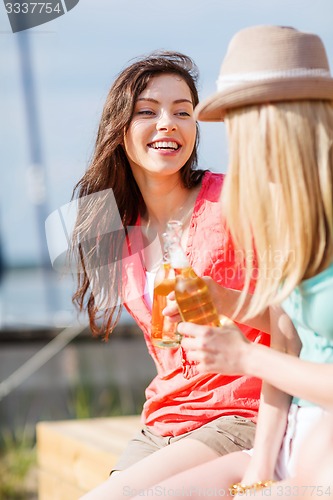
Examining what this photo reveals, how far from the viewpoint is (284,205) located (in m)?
1.72

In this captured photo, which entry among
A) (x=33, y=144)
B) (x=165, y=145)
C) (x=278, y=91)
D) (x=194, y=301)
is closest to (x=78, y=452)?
(x=165, y=145)

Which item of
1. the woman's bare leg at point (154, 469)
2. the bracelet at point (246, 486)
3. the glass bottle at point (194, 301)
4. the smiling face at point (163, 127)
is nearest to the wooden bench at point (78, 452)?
the woman's bare leg at point (154, 469)

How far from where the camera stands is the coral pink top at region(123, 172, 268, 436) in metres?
2.27

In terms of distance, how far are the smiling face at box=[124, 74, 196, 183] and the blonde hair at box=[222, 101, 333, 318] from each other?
62 cm

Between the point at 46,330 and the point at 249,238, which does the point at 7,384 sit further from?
the point at 249,238

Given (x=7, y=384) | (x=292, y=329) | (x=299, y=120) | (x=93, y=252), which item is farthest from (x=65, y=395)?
(x=299, y=120)

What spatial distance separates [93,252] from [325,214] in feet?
3.24

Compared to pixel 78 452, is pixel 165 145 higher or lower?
higher

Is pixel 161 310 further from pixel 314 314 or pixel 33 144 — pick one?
pixel 33 144

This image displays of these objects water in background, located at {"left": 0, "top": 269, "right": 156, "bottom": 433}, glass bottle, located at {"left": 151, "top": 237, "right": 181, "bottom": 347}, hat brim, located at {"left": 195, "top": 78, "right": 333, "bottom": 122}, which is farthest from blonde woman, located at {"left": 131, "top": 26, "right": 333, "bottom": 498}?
water in background, located at {"left": 0, "top": 269, "right": 156, "bottom": 433}

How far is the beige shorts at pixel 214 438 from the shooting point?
2.14m

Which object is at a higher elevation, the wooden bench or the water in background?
the wooden bench

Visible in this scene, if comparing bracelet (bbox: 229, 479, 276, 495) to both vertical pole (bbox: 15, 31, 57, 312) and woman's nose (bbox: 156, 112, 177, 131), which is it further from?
vertical pole (bbox: 15, 31, 57, 312)

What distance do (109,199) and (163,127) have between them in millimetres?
279
